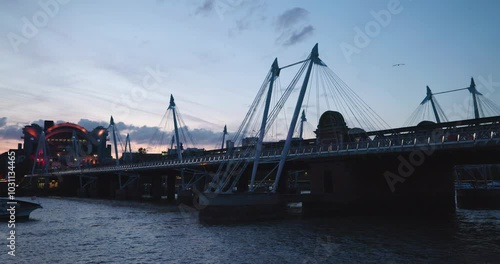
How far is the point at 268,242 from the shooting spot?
36.1 m

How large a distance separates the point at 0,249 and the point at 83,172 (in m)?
114

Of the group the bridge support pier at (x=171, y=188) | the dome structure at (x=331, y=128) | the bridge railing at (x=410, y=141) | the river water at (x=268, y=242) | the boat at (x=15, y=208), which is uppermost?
the dome structure at (x=331, y=128)

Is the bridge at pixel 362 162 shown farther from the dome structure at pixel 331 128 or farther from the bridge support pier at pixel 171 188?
the bridge support pier at pixel 171 188

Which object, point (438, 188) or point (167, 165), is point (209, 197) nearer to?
point (438, 188)

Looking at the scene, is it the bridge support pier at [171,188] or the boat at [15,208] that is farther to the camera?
the bridge support pier at [171,188]

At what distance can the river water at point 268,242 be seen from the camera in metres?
30.1

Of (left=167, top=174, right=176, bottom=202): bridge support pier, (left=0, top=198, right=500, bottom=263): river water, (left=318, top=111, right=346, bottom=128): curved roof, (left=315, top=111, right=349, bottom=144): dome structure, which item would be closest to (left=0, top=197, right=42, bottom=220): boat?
(left=0, top=198, right=500, bottom=263): river water

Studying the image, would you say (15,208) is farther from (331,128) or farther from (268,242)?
(331,128)

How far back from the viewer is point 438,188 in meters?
75.2

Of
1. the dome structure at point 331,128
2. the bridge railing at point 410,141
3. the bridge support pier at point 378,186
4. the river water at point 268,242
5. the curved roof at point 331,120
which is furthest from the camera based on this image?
the curved roof at point 331,120

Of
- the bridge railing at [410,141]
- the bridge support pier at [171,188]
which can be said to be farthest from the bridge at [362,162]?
the bridge support pier at [171,188]

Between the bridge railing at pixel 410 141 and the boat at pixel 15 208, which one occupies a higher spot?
the bridge railing at pixel 410 141

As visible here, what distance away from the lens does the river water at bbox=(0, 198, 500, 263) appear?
3006 centimetres

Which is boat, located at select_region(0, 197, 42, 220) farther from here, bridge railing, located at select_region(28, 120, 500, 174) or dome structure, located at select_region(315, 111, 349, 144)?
dome structure, located at select_region(315, 111, 349, 144)
